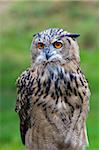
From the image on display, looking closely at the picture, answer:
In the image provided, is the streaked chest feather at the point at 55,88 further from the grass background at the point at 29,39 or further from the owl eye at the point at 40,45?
the grass background at the point at 29,39

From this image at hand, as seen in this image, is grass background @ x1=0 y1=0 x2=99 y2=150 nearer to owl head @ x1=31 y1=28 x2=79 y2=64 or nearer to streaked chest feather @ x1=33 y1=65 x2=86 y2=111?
streaked chest feather @ x1=33 y1=65 x2=86 y2=111

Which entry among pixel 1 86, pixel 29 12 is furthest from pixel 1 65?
pixel 29 12

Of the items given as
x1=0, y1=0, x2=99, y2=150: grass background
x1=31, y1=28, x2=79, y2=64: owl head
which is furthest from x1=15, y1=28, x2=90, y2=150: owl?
x1=0, y1=0, x2=99, y2=150: grass background

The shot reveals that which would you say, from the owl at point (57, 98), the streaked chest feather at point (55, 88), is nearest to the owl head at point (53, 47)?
the owl at point (57, 98)

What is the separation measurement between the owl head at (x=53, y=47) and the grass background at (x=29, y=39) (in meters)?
4.85

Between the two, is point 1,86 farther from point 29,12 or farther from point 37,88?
point 37,88

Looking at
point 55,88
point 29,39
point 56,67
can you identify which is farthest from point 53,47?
point 29,39

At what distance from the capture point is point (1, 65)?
656 inches

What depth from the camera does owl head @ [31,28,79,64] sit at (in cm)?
766

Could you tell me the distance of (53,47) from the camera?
25.2ft

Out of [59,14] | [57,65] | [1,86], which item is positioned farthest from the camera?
[59,14]

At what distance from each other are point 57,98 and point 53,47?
0.57 metres

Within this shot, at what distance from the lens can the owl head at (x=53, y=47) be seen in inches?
302

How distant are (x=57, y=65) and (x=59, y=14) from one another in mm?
12202
